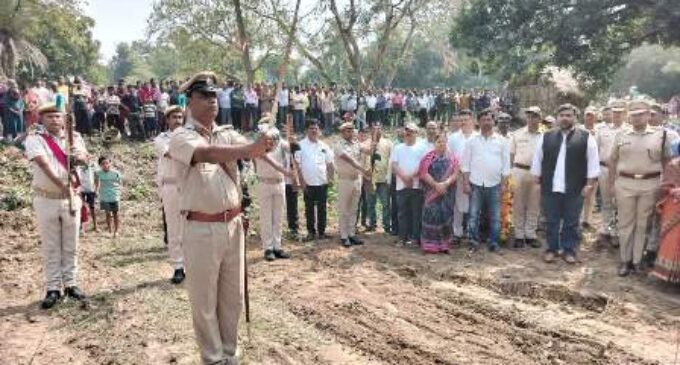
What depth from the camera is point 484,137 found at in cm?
911

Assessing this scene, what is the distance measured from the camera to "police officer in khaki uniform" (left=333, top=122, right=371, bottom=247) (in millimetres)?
9664

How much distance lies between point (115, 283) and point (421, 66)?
61.1 metres

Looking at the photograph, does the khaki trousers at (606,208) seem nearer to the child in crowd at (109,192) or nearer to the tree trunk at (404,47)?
the child in crowd at (109,192)

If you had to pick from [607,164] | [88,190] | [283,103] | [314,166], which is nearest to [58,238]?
[314,166]

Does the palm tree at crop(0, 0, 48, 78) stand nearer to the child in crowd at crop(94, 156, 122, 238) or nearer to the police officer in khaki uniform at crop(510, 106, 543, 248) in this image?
the child in crowd at crop(94, 156, 122, 238)

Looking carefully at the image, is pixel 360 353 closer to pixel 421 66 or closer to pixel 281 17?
pixel 281 17

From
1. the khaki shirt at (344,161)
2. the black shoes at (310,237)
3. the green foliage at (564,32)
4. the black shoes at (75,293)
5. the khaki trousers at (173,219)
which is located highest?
the green foliage at (564,32)

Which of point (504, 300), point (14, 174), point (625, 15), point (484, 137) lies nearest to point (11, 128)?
point (14, 174)

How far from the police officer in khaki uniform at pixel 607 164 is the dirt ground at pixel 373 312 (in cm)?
37

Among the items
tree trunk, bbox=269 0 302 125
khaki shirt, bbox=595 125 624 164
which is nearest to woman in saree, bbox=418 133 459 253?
khaki shirt, bbox=595 125 624 164

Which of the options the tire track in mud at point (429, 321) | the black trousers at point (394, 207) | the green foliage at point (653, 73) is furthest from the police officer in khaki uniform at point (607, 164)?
the green foliage at point (653, 73)

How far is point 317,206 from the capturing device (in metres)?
10.1

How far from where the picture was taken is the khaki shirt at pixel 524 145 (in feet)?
30.8

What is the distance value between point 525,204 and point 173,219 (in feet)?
16.1
